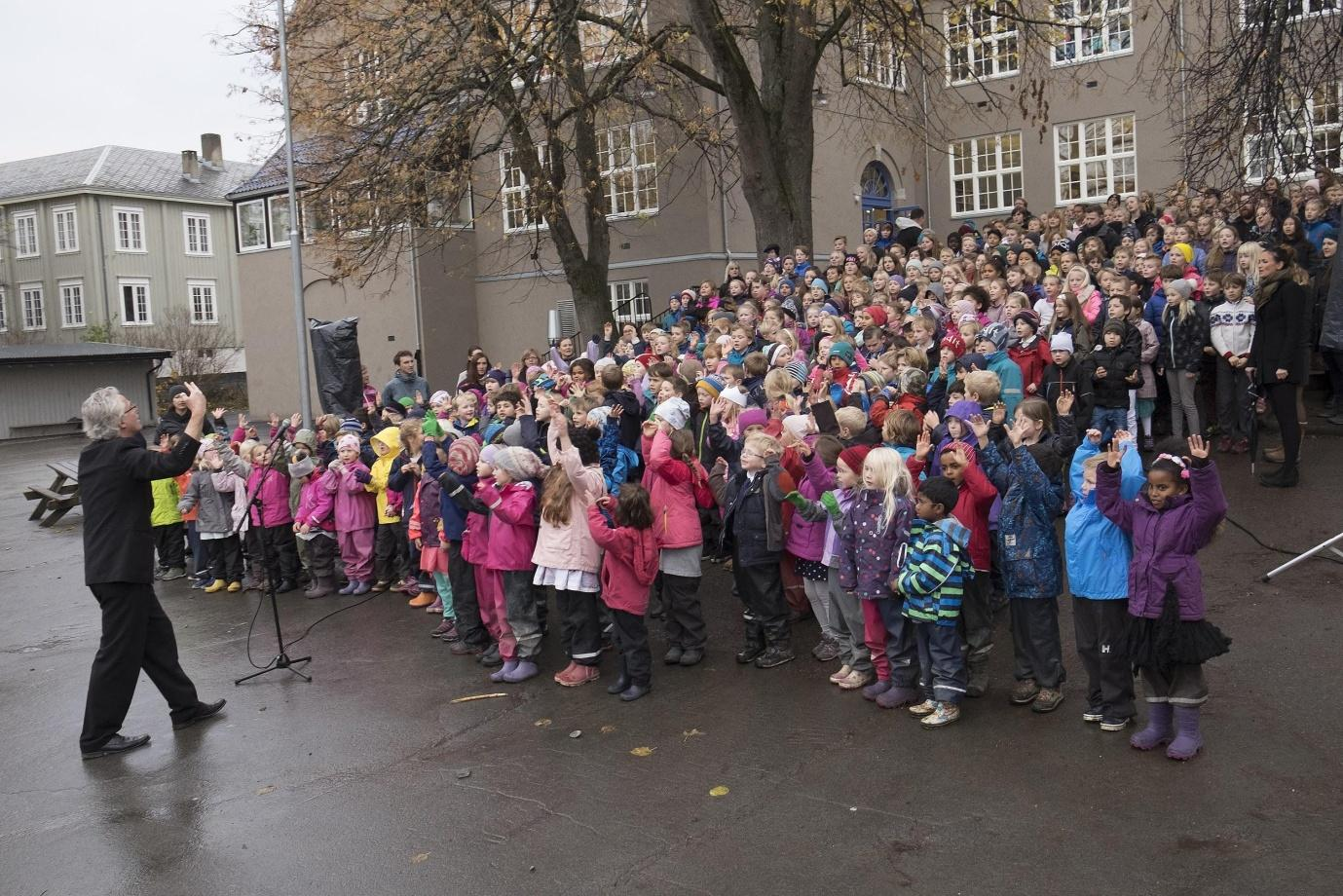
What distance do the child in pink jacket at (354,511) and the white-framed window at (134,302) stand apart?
45.3m

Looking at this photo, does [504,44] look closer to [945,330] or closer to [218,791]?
[945,330]

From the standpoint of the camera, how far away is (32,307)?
52.8 m

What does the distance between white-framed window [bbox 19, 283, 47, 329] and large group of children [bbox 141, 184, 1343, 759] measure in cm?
4489

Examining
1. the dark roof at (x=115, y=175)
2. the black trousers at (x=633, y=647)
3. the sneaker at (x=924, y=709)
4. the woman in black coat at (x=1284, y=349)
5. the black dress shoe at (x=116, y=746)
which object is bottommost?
the black dress shoe at (x=116, y=746)

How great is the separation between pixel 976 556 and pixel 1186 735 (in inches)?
60.7

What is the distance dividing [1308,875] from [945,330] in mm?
7934

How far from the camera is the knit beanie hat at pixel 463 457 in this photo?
8.59 m

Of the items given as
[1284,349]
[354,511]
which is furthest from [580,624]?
[1284,349]

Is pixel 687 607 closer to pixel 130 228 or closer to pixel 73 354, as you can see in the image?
pixel 73 354

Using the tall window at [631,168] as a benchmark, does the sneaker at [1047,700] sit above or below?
below

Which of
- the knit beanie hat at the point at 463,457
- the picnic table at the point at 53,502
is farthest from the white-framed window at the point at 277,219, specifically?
the knit beanie hat at the point at 463,457

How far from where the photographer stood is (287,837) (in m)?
5.71

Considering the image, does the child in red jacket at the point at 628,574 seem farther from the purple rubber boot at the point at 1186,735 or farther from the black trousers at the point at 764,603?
the purple rubber boot at the point at 1186,735

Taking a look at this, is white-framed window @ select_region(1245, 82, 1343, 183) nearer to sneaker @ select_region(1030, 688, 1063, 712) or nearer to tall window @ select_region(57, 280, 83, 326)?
sneaker @ select_region(1030, 688, 1063, 712)
